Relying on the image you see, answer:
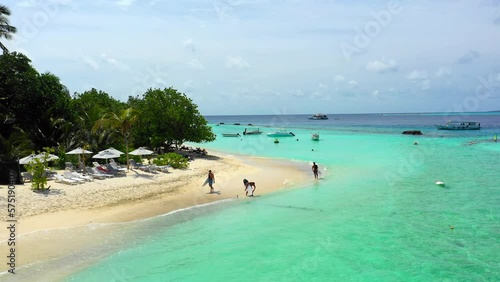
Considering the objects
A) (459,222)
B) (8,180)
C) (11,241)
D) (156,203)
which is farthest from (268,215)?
(8,180)

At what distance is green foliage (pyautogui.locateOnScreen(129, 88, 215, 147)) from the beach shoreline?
406 inches

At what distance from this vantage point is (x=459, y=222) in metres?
18.0

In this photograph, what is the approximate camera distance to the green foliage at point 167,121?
38500 mm

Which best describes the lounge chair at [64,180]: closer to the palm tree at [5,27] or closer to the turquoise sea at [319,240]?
the turquoise sea at [319,240]

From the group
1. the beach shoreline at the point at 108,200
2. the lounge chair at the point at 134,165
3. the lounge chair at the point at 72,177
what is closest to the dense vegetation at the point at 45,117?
the lounge chair at the point at 134,165

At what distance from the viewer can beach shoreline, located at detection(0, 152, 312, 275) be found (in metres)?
14.2

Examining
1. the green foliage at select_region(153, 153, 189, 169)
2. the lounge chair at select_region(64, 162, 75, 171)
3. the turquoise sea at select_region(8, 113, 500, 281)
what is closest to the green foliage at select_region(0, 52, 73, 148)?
the lounge chair at select_region(64, 162, 75, 171)

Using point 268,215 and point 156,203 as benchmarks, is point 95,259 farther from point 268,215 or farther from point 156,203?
point 268,215

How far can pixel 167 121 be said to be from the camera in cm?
3934

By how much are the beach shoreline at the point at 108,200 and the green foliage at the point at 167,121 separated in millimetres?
10305

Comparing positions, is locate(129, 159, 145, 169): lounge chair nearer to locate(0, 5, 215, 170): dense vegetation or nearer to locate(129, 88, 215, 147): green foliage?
locate(0, 5, 215, 170): dense vegetation

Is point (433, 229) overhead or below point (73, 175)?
below

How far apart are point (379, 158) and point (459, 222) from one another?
84.6 feet

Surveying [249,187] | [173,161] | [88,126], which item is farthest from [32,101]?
[249,187]
